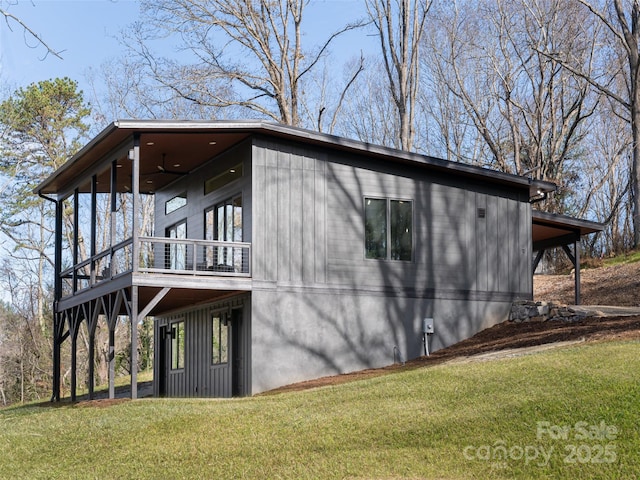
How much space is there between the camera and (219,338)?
2064 centimetres

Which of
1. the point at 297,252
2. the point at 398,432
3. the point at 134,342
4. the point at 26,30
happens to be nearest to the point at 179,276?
the point at 134,342

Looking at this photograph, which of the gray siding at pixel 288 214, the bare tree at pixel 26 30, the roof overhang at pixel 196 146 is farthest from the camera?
the gray siding at pixel 288 214

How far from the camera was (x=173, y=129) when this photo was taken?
59.2 feet

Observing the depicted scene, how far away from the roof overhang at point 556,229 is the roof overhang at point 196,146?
0.93 metres

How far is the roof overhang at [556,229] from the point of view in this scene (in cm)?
2341

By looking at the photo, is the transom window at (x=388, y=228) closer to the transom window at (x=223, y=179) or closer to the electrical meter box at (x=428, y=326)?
the electrical meter box at (x=428, y=326)

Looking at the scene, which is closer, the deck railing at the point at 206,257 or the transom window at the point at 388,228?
the deck railing at the point at 206,257

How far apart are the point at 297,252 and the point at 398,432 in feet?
27.7

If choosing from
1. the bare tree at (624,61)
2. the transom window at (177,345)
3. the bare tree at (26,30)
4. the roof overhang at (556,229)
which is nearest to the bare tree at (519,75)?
the bare tree at (624,61)

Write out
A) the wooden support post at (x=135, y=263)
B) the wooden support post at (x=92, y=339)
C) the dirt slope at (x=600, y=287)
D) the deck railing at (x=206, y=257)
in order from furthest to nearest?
the dirt slope at (x=600, y=287)
the wooden support post at (x=92, y=339)
the deck railing at (x=206, y=257)
the wooden support post at (x=135, y=263)

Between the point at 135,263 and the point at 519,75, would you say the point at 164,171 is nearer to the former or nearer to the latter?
the point at 135,263

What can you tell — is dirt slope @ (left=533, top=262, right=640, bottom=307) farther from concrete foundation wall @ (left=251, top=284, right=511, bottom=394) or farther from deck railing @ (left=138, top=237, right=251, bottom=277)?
deck railing @ (left=138, top=237, right=251, bottom=277)

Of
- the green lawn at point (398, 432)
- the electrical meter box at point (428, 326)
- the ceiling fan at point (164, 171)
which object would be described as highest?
the ceiling fan at point (164, 171)

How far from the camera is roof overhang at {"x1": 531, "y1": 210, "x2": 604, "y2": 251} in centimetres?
2341
